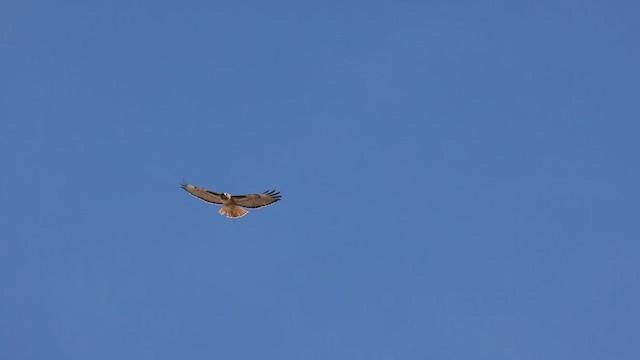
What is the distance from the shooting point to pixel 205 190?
4366 cm

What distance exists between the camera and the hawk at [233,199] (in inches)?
1666

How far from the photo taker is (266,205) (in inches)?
1673

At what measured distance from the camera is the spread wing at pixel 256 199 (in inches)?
1662

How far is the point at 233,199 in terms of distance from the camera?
4303 centimetres

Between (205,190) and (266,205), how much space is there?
122 inches

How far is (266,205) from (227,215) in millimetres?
1978

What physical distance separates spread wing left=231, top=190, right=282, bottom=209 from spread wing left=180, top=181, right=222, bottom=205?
1046 mm

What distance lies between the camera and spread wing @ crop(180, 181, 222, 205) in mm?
43584

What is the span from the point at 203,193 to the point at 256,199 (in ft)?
9.33

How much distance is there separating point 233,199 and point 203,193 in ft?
5.56

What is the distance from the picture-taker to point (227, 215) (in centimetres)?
4325

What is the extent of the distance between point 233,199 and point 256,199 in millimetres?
1161

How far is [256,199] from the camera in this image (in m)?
42.5

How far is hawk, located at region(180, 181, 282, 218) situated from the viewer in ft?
139
